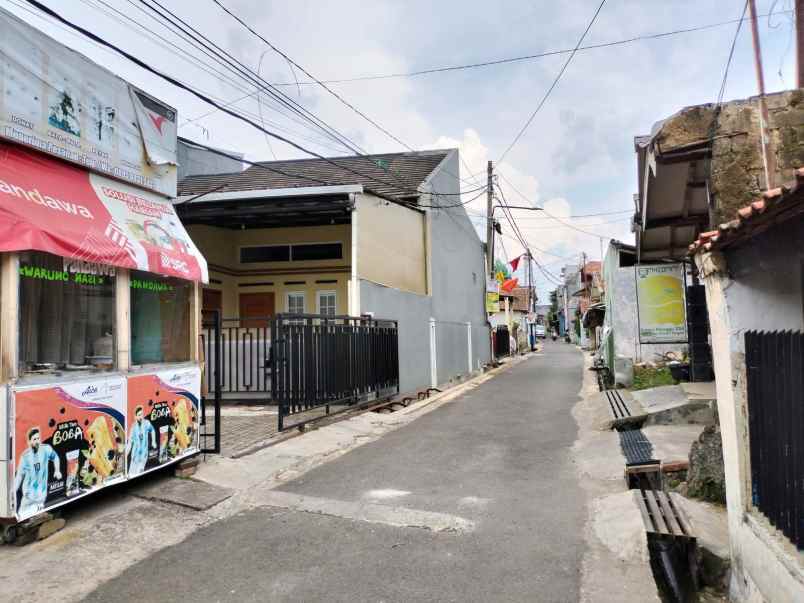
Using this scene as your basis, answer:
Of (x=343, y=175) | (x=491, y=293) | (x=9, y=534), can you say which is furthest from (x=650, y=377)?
(x=491, y=293)

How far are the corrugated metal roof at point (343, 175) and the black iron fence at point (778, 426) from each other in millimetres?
13413

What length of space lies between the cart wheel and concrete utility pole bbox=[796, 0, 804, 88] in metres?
8.40

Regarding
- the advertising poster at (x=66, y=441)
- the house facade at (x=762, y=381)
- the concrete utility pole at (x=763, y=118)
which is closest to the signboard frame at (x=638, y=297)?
the concrete utility pole at (x=763, y=118)

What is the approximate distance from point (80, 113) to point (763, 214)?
5.71m

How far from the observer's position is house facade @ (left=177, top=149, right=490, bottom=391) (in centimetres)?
1360

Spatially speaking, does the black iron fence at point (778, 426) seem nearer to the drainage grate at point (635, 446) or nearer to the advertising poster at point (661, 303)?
the drainage grate at point (635, 446)

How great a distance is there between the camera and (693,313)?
11750 millimetres

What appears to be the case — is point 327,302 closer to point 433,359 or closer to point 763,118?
point 433,359

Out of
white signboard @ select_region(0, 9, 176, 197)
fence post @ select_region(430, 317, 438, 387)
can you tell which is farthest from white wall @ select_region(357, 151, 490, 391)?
white signboard @ select_region(0, 9, 176, 197)

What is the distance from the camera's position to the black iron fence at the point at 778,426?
3.26 metres

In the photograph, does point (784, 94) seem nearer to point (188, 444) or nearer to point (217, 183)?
point (188, 444)

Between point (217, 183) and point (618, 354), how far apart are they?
13170 mm

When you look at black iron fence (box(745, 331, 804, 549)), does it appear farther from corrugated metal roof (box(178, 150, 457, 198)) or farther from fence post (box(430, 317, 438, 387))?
corrugated metal roof (box(178, 150, 457, 198))

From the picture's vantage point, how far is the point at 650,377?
1302 cm
